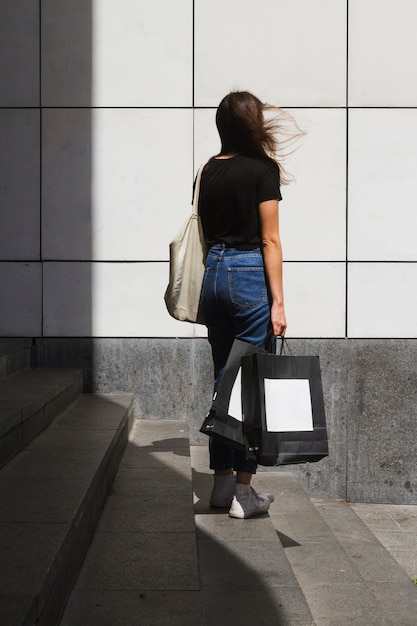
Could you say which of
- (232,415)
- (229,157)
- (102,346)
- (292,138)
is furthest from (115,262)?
(232,415)

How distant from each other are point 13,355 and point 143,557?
2.59m

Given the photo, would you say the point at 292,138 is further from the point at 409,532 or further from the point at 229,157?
the point at 409,532

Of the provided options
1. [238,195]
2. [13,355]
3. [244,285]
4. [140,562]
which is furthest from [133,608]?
[13,355]

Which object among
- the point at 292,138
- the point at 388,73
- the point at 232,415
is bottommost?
the point at 232,415

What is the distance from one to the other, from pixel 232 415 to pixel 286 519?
1.27 metres

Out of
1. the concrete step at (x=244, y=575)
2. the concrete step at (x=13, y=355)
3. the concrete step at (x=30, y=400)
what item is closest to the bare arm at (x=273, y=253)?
the concrete step at (x=244, y=575)

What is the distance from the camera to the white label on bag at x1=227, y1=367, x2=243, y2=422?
3.76m

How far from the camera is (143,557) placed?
3.31 m

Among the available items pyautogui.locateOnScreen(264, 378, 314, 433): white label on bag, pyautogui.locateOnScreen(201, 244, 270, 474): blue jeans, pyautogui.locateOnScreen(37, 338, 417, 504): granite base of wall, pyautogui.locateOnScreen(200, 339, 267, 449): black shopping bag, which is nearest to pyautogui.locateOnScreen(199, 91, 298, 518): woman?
pyautogui.locateOnScreen(201, 244, 270, 474): blue jeans

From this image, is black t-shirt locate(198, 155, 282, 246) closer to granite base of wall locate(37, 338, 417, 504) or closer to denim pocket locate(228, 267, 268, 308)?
denim pocket locate(228, 267, 268, 308)

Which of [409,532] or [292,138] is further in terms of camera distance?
[292,138]

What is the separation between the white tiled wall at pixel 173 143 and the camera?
6066mm

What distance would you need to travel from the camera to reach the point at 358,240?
6105 mm

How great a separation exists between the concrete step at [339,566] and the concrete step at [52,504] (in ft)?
3.14
